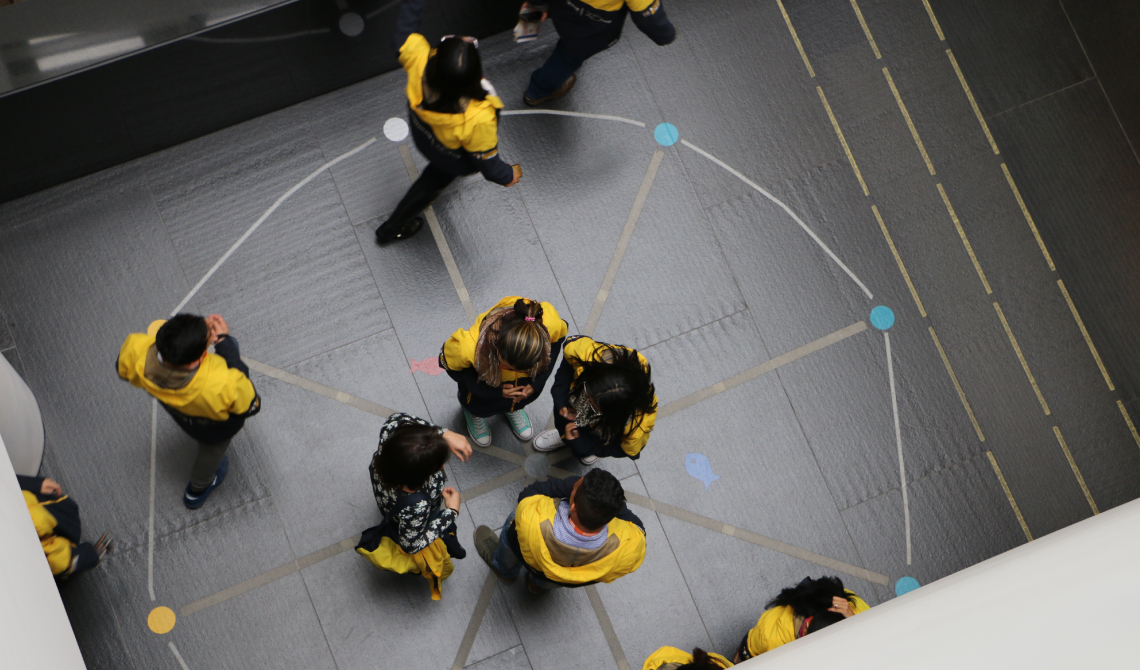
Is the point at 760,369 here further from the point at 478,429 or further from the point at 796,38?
the point at 796,38

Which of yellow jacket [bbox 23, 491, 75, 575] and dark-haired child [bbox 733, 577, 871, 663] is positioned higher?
yellow jacket [bbox 23, 491, 75, 575]

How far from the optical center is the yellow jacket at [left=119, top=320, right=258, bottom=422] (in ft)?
10.7

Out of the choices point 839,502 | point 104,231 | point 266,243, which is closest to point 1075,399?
point 839,502

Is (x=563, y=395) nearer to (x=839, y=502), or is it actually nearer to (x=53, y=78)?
(x=839, y=502)

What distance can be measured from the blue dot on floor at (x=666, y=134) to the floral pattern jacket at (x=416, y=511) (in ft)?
8.79

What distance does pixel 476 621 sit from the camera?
4.27 metres

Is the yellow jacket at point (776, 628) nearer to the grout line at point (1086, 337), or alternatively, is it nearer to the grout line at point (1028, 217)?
the grout line at point (1086, 337)

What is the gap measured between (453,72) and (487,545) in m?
2.50

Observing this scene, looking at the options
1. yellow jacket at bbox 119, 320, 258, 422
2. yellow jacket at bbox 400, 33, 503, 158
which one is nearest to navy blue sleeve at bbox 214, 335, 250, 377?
yellow jacket at bbox 119, 320, 258, 422

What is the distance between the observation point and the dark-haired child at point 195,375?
308cm

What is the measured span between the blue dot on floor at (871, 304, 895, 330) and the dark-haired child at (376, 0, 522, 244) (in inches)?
99.4

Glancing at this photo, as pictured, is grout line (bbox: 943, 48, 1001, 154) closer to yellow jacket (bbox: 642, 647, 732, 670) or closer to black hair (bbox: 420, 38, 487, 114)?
black hair (bbox: 420, 38, 487, 114)

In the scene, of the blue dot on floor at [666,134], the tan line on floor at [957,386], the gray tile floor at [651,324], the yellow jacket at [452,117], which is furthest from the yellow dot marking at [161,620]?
the tan line on floor at [957,386]

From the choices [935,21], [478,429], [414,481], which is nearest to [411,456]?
[414,481]
